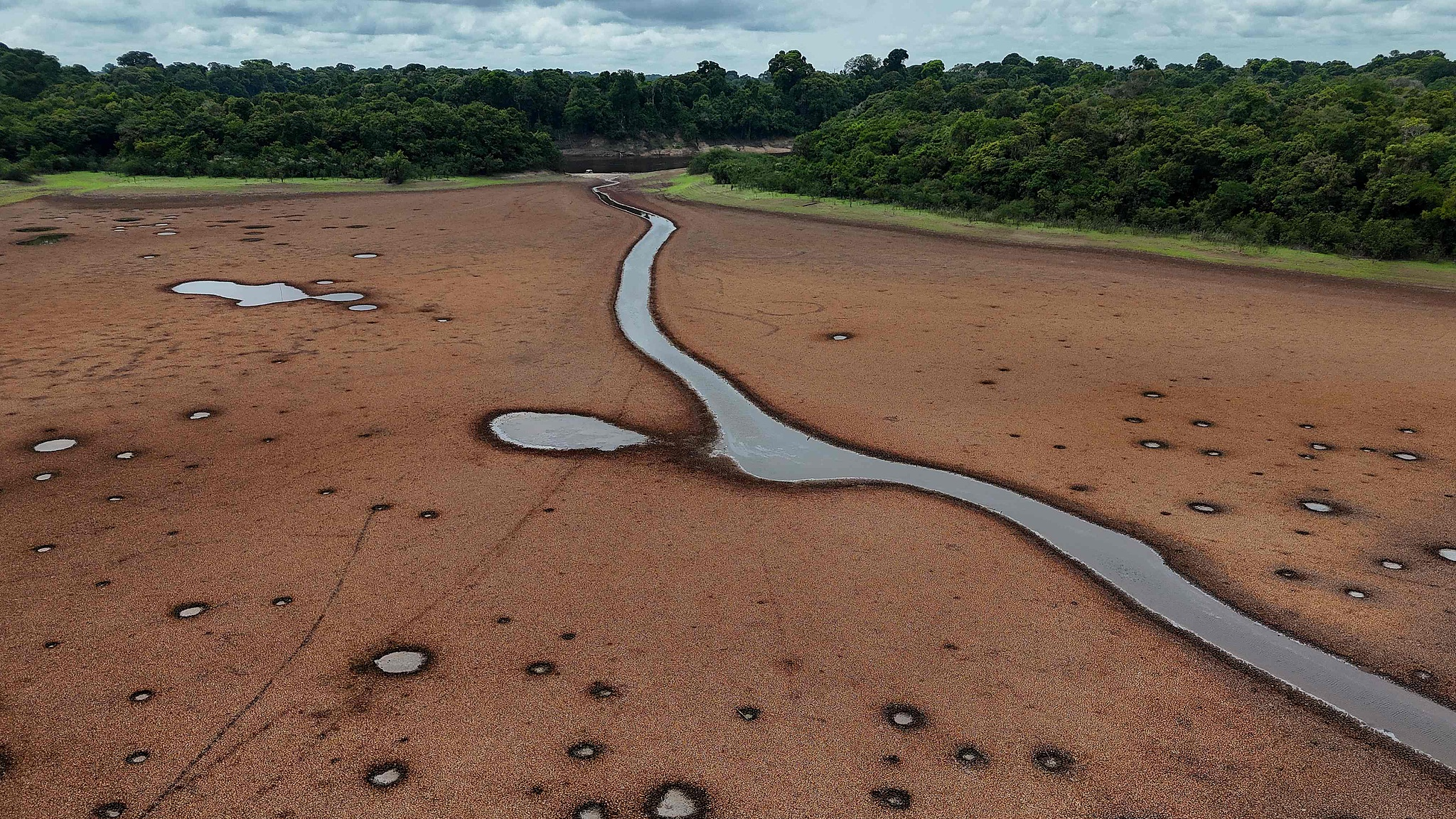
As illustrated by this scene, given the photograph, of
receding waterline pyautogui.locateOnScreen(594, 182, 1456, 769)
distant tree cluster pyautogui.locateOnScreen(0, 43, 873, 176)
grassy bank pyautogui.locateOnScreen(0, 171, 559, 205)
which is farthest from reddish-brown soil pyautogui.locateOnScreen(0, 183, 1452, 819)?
distant tree cluster pyautogui.locateOnScreen(0, 43, 873, 176)

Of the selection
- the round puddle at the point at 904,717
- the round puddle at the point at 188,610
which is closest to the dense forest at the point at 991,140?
the round puddle at the point at 904,717

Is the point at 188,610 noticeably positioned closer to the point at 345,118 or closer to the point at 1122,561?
the point at 1122,561

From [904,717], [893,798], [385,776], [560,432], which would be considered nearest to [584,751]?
[385,776]

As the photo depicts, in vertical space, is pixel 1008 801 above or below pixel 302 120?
below

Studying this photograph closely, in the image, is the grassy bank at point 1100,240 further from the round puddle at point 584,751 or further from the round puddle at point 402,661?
the round puddle at point 402,661

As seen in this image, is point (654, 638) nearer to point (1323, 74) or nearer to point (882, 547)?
point (882, 547)

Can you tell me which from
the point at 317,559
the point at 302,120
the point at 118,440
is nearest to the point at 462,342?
the point at 118,440

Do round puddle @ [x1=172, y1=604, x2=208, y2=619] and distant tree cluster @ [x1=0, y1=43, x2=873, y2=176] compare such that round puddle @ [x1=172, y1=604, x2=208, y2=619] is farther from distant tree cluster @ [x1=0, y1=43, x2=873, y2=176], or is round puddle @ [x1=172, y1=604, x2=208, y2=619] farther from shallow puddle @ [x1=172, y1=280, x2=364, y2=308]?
distant tree cluster @ [x1=0, y1=43, x2=873, y2=176]

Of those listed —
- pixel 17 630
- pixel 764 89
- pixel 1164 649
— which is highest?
pixel 764 89
